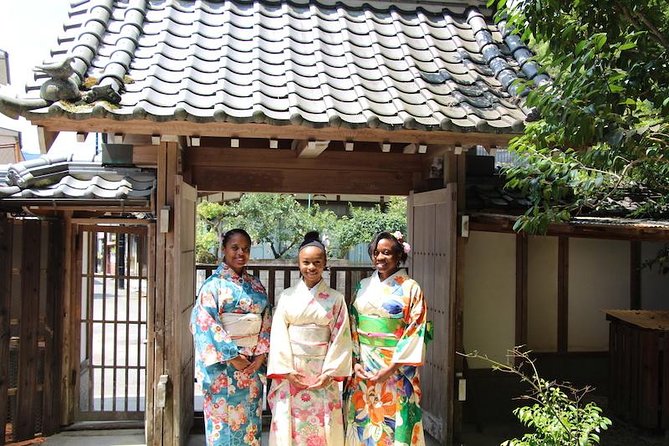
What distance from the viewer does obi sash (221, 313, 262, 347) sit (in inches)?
180

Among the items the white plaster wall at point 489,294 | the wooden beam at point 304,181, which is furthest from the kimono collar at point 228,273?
the white plaster wall at point 489,294

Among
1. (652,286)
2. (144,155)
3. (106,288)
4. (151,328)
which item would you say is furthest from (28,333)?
(652,286)

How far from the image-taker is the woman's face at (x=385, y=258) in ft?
15.0

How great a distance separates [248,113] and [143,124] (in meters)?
0.78

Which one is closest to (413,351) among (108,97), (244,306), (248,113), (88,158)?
(244,306)

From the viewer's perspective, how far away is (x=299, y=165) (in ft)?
20.5

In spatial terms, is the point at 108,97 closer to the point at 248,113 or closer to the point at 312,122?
the point at 248,113

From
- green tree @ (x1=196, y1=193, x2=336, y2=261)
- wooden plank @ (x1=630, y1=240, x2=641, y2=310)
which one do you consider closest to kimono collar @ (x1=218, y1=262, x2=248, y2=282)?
wooden plank @ (x1=630, y1=240, x2=641, y2=310)

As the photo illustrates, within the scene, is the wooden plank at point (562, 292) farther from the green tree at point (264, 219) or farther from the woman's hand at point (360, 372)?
the green tree at point (264, 219)

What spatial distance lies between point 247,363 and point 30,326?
8.46ft

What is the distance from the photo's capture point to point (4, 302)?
5.46 meters

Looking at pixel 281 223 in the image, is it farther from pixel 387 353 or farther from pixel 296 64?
pixel 387 353

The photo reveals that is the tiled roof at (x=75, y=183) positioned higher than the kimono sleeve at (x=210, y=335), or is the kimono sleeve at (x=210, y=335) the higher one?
the tiled roof at (x=75, y=183)

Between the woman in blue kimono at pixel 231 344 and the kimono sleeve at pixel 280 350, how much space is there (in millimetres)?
205
